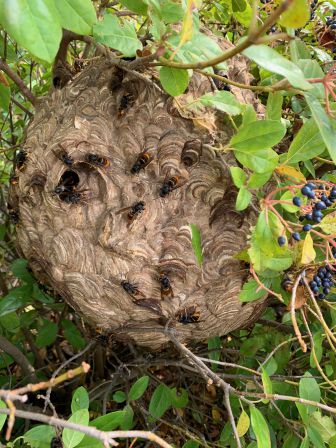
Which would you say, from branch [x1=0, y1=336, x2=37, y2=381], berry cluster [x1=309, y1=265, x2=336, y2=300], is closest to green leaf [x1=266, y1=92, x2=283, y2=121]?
berry cluster [x1=309, y1=265, x2=336, y2=300]

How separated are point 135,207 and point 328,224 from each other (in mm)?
577

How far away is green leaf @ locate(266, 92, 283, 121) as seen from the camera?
1369 millimetres

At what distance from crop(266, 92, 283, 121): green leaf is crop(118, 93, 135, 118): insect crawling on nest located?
0.47 meters

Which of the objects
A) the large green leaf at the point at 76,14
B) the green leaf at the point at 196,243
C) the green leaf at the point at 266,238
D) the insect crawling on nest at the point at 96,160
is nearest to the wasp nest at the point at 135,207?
the insect crawling on nest at the point at 96,160

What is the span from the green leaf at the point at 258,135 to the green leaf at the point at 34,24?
589 mm

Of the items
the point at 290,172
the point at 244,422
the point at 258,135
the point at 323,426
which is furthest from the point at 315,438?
the point at 258,135

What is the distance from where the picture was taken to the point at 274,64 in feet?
3.03

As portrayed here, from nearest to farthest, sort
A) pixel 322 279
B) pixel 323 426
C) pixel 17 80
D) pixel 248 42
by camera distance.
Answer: pixel 248 42, pixel 322 279, pixel 323 426, pixel 17 80

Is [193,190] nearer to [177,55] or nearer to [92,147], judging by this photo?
[92,147]

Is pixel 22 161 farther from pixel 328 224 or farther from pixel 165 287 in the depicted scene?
pixel 328 224

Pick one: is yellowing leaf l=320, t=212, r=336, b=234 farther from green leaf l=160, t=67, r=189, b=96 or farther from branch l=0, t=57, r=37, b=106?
branch l=0, t=57, r=37, b=106

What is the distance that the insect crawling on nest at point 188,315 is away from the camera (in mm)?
1578

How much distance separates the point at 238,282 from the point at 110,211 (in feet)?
1.60

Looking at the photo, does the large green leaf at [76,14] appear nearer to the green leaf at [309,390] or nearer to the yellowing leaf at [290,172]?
the yellowing leaf at [290,172]
